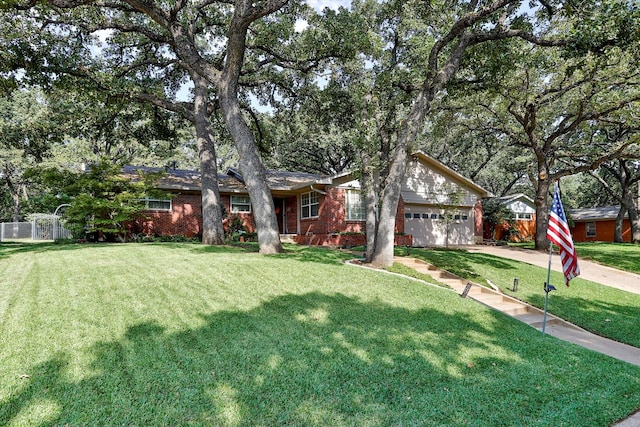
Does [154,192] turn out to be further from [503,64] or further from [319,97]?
[503,64]

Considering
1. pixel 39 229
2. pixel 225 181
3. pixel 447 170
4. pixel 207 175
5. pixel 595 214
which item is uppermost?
pixel 447 170

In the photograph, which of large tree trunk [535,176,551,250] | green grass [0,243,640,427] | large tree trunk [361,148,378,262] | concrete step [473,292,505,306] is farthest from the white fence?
large tree trunk [535,176,551,250]

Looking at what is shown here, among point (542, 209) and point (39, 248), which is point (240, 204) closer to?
point (39, 248)

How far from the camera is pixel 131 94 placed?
12.3m

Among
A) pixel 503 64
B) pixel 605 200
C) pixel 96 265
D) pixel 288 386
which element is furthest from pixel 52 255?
pixel 605 200

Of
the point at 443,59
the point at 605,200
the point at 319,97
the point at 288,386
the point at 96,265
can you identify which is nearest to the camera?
the point at 288,386

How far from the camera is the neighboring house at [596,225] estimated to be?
26470mm

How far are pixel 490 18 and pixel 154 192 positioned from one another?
508 inches

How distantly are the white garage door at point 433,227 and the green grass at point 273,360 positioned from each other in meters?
13.1

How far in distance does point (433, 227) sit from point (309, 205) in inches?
281

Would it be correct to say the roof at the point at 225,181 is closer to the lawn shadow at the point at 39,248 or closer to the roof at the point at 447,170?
the lawn shadow at the point at 39,248

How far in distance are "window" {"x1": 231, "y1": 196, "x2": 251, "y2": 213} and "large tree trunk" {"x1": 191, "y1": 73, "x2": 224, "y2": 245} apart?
4562 mm

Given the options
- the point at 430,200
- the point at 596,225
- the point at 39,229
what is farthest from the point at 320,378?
the point at 596,225

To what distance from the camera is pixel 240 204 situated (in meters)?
18.8
